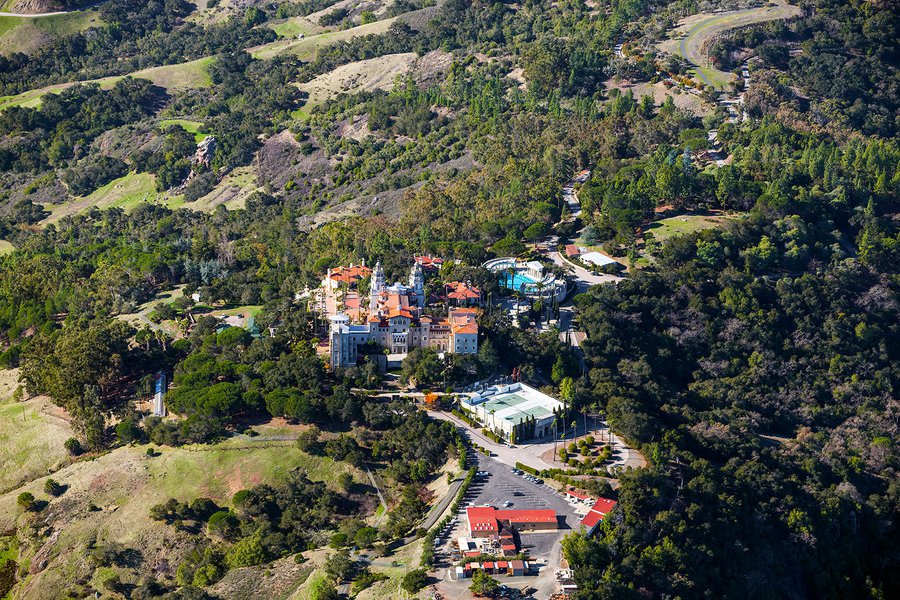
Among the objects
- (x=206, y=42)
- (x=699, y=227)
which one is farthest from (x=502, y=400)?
(x=206, y=42)

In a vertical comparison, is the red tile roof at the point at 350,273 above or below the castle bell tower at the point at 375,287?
below

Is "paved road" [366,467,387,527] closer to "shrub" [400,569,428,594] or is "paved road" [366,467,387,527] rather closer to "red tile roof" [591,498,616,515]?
"shrub" [400,569,428,594]

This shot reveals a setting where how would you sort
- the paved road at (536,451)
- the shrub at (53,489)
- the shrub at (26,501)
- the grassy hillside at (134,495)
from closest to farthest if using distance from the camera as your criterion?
the grassy hillside at (134,495), the paved road at (536,451), the shrub at (26,501), the shrub at (53,489)

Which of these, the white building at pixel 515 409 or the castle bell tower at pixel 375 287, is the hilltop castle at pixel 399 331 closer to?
the castle bell tower at pixel 375 287

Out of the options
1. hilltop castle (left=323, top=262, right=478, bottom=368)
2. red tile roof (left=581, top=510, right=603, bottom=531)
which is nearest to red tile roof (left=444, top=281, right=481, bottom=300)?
hilltop castle (left=323, top=262, right=478, bottom=368)

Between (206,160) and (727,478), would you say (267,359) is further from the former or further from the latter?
(206,160)

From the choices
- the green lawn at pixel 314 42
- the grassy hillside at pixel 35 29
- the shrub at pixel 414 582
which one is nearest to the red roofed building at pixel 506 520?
the shrub at pixel 414 582

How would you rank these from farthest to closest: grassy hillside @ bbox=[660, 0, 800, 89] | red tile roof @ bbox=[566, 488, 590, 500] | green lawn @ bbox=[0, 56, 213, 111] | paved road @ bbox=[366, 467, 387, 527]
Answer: green lawn @ bbox=[0, 56, 213, 111], grassy hillside @ bbox=[660, 0, 800, 89], paved road @ bbox=[366, 467, 387, 527], red tile roof @ bbox=[566, 488, 590, 500]
